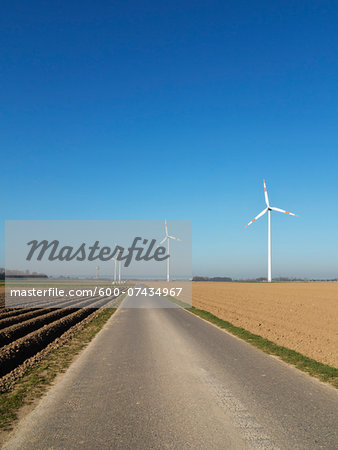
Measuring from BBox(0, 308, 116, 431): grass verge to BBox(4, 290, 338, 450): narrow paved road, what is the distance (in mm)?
363

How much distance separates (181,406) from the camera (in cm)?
747

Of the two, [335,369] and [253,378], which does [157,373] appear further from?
[335,369]

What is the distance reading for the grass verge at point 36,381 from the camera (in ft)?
24.1

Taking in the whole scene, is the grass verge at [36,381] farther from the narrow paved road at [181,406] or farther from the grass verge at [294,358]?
the grass verge at [294,358]

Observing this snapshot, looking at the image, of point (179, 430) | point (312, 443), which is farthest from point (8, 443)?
point (312, 443)

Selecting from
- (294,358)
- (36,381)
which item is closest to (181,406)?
(36,381)

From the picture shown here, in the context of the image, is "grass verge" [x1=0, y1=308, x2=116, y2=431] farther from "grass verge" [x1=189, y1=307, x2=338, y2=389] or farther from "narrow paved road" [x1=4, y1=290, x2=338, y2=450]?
"grass verge" [x1=189, y1=307, x2=338, y2=389]

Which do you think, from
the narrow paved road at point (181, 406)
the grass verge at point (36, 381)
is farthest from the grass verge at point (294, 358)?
the grass verge at point (36, 381)

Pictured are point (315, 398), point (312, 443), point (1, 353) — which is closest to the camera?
point (312, 443)

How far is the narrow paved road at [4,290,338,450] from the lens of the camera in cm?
591

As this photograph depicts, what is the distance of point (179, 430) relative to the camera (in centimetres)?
626

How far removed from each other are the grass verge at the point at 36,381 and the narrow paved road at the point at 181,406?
0.36m

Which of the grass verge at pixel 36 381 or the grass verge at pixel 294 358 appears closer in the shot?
the grass verge at pixel 36 381

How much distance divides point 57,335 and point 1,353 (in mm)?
5631
